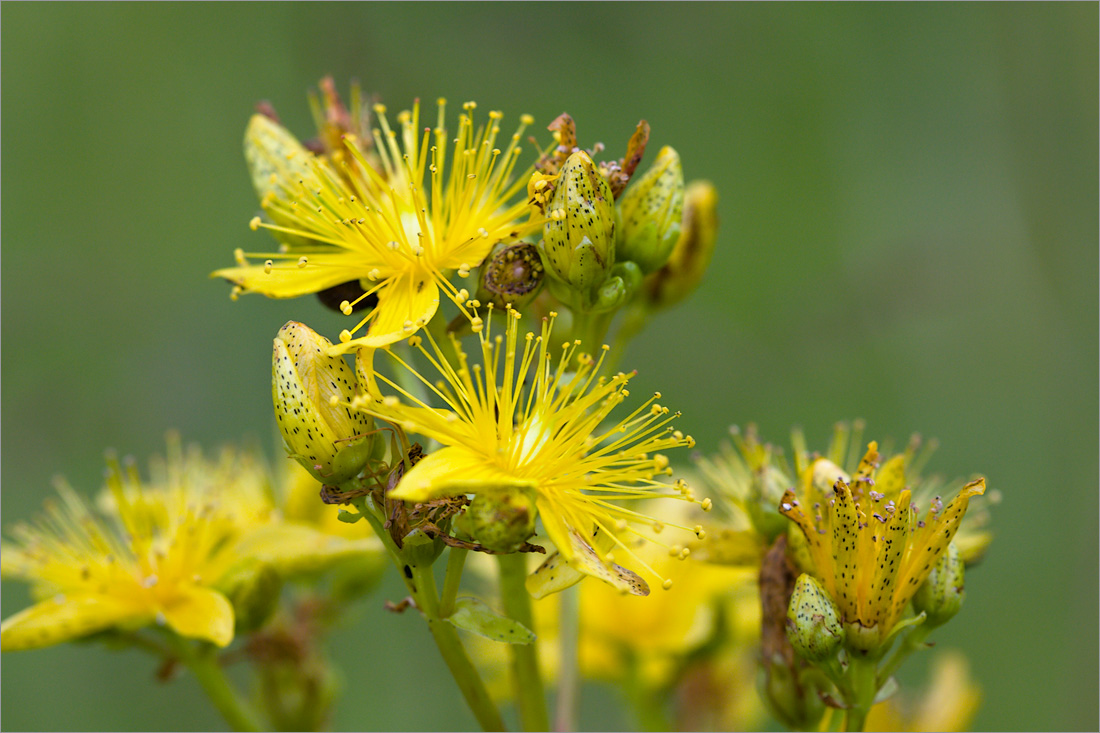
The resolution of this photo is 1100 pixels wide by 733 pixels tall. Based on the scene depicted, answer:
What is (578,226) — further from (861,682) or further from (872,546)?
(861,682)

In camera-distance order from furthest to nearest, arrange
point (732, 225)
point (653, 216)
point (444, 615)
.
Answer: point (732, 225) → point (653, 216) → point (444, 615)

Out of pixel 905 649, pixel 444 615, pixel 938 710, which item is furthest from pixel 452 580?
pixel 938 710

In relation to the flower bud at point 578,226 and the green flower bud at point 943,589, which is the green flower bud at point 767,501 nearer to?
the green flower bud at point 943,589

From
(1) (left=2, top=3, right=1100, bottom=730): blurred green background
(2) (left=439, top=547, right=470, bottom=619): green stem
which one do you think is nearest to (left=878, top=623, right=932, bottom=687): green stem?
(2) (left=439, top=547, right=470, bottom=619): green stem

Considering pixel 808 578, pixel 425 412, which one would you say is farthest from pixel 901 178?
pixel 425 412

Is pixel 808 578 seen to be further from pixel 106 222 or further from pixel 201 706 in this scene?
pixel 106 222

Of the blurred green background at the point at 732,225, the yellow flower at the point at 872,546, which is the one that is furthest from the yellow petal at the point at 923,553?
the blurred green background at the point at 732,225
